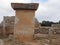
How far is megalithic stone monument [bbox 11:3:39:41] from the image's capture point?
905 cm

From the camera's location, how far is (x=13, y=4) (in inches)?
356

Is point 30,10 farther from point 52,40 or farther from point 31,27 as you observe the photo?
point 52,40

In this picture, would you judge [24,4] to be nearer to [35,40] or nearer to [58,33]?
[35,40]

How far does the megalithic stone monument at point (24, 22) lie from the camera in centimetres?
905

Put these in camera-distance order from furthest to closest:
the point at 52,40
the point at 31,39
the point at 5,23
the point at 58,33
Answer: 1. the point at 5,23
2. the point at 58,33
3. the point at 31,39
4. the point at 52,40

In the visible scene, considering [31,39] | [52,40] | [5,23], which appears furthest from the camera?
[5,23]

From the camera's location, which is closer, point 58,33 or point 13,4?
point 13,4

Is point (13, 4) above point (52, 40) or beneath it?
above

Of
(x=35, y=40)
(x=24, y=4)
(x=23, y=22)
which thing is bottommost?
(x=35, y=40)

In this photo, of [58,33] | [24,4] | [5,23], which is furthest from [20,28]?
[5,23]

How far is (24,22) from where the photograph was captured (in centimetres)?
910

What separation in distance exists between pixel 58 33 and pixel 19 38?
5.59 feet

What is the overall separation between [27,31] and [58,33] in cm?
153

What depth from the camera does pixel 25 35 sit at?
30.1 ft
